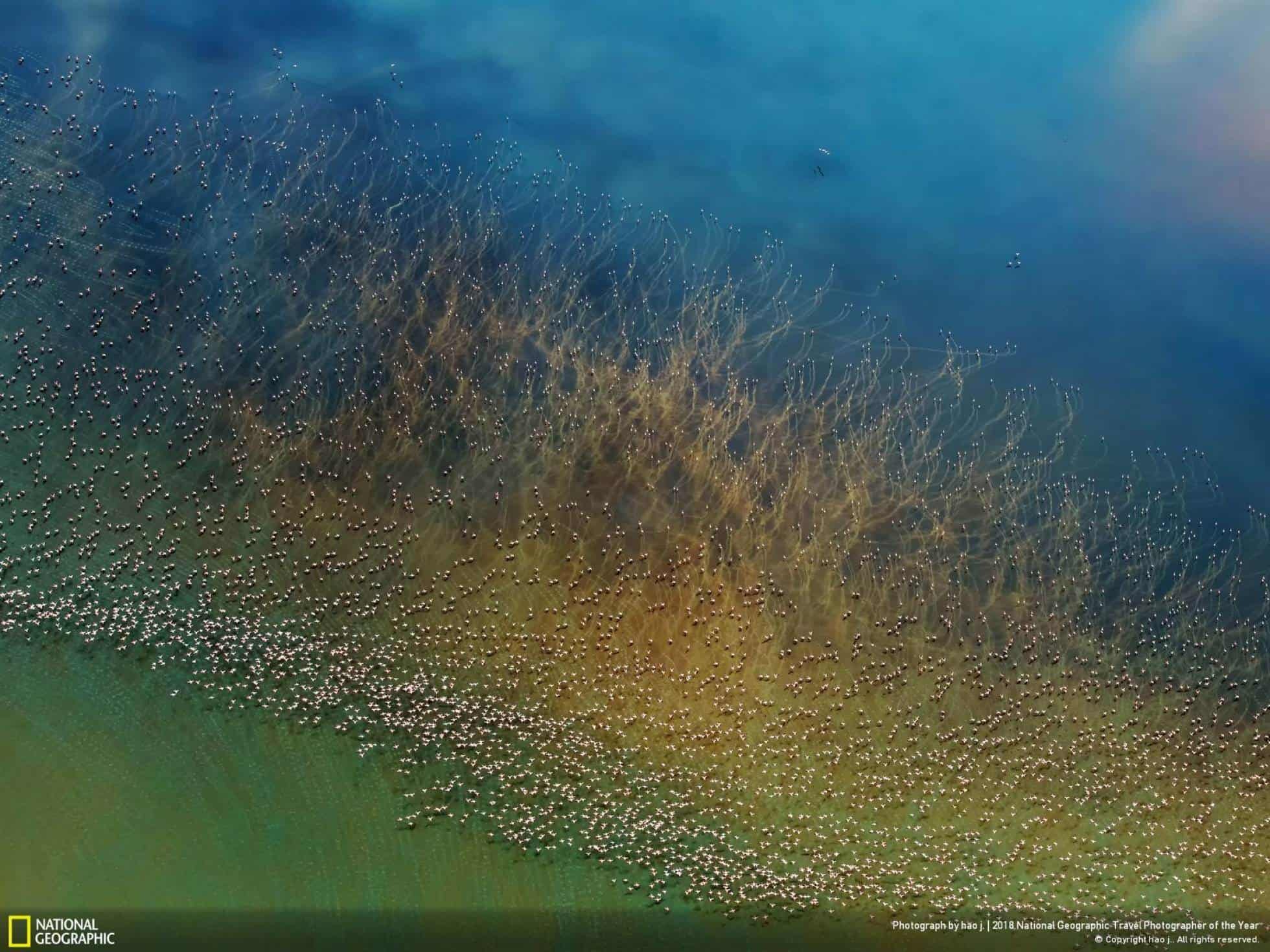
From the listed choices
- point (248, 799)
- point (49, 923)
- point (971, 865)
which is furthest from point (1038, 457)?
point (49, 923)

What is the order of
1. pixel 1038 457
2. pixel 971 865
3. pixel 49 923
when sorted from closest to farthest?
pixel 49 923
pixel 971 865
pixel 1038 457

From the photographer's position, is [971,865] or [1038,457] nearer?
[971,865]

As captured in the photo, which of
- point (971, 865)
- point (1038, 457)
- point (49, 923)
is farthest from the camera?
point (1038, 457)

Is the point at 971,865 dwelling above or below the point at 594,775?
below

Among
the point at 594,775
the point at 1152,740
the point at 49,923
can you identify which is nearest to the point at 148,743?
the point at 49,923

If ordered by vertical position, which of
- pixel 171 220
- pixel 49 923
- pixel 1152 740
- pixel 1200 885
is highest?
pixel 171 220

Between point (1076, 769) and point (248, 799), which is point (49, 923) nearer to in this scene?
point (248, 799)
